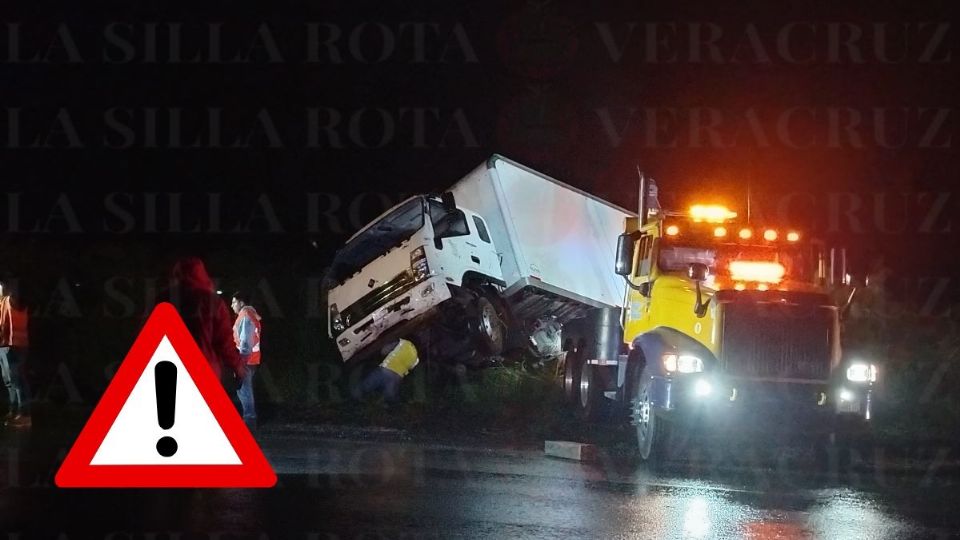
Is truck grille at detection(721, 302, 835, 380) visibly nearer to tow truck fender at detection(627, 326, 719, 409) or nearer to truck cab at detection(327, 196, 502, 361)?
tow truck fender at detection(627, 326, 719, 409)

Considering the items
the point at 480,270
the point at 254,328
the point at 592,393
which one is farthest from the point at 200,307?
the point at 480,270

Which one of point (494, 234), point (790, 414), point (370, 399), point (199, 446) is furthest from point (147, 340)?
point (494, 234)

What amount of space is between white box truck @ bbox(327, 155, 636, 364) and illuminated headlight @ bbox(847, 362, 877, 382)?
6838 mm

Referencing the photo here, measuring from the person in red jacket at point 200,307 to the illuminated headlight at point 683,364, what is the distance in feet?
16.5

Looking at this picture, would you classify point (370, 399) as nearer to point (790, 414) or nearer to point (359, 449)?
point (359, 449)

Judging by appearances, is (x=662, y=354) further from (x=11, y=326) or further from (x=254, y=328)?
(x=11, y=326)

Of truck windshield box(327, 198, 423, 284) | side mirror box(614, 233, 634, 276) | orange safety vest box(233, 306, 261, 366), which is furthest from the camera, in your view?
truck windshield box(327, 198, 423, 284)

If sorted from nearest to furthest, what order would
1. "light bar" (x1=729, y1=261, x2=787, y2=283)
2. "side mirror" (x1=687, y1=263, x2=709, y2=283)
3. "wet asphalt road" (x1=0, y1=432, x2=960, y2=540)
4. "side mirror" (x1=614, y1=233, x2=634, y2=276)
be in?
"wet asphalt road" (x1=0, y1=432, x2=960, y2=540) < "side mirror" (x1=687, y1=263, x2=709, y2=283) < "light bar" (x1=729, y1=261, x2=787, y2=283) < "side mirror" (x1=614, y1=233, x2=634, y2=276)

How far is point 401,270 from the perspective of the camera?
57.4ft

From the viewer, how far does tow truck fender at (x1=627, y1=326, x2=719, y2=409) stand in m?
11.6

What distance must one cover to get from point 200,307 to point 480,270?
10635mm

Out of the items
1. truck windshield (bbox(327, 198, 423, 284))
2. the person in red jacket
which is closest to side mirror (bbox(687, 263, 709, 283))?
truck windshield (bbox(327, 198, 423, 284))

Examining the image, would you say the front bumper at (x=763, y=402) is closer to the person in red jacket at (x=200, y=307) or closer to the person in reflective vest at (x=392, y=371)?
the person in red jacket at (x=200, y=307)

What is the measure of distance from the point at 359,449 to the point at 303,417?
3.74m
